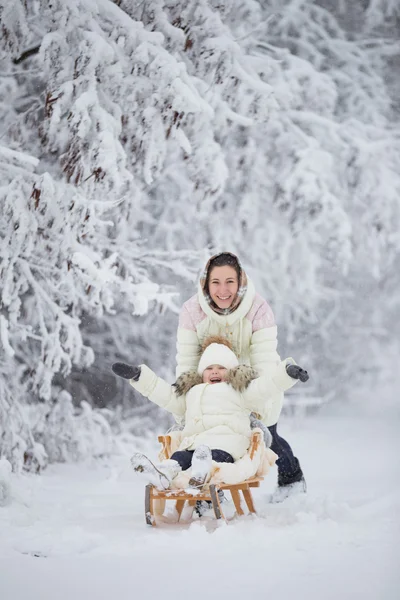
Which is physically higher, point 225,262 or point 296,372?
point 225,262

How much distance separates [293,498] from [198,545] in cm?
132

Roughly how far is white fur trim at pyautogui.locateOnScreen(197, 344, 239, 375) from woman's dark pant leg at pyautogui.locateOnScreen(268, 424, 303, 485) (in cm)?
57

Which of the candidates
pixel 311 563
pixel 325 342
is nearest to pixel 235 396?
pixel 311 563

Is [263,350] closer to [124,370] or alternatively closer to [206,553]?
[124,370]

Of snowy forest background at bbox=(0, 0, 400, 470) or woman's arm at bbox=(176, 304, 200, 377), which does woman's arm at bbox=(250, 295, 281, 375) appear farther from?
snowy forest background at bbox=(0, 0, 400, 470)

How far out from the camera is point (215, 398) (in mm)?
3822

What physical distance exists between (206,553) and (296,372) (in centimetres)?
97

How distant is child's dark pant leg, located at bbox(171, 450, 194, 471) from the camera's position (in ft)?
12.1

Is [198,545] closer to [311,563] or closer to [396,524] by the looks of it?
[311,563]

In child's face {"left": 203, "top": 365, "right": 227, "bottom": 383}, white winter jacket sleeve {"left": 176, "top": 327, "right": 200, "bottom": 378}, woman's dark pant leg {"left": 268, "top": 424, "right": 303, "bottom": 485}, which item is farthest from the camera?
woman's dark pant leg {"left": 268, "top": 424, "right": 303, "bottom": 485}

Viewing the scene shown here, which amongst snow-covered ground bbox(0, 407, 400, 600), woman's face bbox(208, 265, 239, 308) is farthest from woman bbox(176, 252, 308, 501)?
snow-covered ground bbox(0, 407, 400, 600)

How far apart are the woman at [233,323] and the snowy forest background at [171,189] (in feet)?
4.85

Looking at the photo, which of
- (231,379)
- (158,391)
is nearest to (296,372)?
(231,379)

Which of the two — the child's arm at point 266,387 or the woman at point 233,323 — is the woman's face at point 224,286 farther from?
the child's arm at point 266,387
